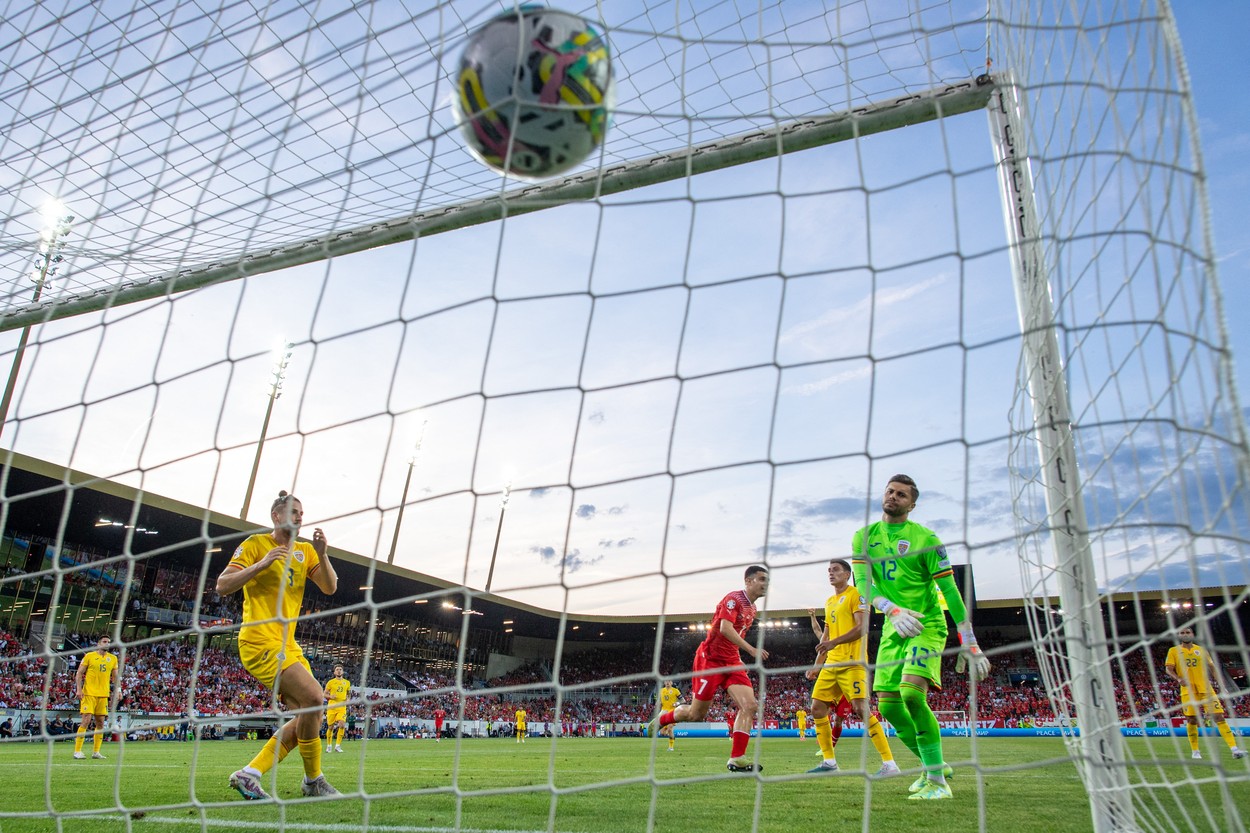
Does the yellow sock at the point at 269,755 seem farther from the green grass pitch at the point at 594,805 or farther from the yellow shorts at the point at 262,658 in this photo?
the yellow shorts at the point at 262,658

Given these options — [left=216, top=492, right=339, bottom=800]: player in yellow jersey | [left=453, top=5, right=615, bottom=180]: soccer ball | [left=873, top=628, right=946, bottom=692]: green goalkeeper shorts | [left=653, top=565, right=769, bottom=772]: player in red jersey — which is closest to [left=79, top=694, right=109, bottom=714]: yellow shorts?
[left=216, top=492, right=339, bottom=800]: player in yellow jersey

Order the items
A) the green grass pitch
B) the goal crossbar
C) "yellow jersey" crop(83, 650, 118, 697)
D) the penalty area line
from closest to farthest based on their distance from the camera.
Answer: the green grass pitch < the penalty area line < the goal crossbar < "yellow jersey" crop(83, 650, 118, 697)

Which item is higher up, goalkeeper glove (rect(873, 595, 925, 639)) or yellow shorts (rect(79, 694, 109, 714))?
goalkeeper glove (rect(873, 595, 925, 639))

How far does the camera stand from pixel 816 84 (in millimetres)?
4547

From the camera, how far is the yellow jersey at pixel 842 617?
6.77 metres

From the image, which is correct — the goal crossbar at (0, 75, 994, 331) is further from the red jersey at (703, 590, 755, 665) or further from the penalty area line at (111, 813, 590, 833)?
the red jersey at (703, 590, 755, 665)

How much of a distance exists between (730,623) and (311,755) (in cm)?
323

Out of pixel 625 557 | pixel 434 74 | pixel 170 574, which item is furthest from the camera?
pixel 170 574

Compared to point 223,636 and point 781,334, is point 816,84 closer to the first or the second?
point 781,334

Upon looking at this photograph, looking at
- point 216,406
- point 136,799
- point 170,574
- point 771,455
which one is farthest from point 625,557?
point 170,574

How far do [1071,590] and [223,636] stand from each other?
33748 millimetres

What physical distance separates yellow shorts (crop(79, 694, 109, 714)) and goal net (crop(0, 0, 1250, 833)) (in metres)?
5.87

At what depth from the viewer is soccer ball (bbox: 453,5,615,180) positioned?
10.1 ft

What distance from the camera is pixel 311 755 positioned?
4.37 m
